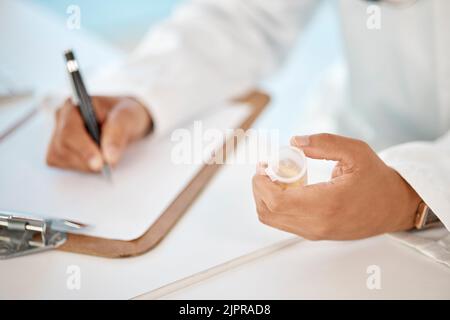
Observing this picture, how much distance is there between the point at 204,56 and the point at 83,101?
31cm

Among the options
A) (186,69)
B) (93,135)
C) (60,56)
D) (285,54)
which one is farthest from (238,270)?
(60,56)

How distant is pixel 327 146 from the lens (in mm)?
545

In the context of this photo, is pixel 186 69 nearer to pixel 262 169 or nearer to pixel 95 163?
pixel 95 163

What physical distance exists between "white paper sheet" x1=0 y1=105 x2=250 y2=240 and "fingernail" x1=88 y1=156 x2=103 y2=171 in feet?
0.04

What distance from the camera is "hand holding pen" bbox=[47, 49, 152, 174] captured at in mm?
771

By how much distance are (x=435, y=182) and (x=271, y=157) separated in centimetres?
19

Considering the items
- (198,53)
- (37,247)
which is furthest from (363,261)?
(198,53)

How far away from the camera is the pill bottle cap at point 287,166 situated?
1.81ft

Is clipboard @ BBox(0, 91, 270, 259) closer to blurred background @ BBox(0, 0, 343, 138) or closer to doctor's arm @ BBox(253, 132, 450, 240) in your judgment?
doctor's arm @ BBox(253, 132, 450, 240)

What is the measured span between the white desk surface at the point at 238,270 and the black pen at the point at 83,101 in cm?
18

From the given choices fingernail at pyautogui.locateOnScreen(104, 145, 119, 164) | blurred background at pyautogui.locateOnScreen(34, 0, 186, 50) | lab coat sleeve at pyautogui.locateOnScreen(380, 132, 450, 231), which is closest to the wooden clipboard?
fingernail at pyautogui.locateOnScreen(104, 145, 119, 164)

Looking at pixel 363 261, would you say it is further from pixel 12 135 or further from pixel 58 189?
pixel 12 135

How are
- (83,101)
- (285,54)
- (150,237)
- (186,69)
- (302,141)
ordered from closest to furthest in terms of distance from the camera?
(302,141)
(150,237)
(83,101)
(186,69)
(285,54)

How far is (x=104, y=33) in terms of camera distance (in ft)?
8.87
